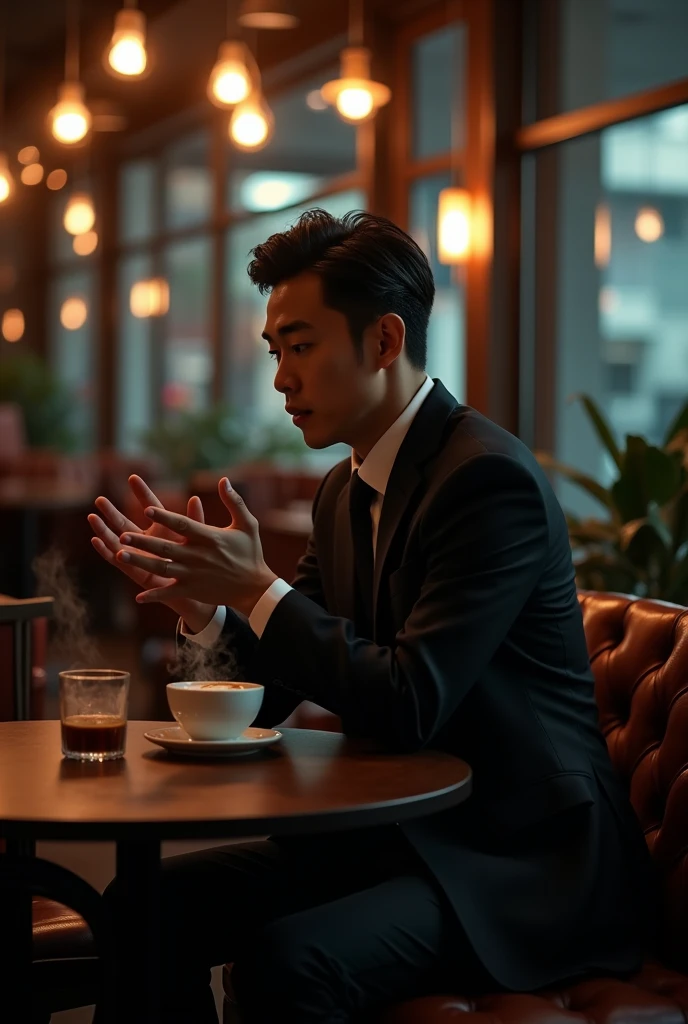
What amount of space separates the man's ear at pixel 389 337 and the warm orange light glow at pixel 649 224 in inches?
177

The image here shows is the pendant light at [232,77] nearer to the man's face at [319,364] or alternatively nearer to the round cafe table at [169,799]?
the man's face at [319,364]

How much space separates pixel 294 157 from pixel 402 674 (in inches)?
343

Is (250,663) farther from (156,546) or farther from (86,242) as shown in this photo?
(86,242)

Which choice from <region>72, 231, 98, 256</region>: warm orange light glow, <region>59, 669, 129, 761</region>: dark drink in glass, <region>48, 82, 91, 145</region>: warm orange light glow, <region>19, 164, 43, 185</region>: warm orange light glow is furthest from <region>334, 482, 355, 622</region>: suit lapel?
<region>19, 164, 43, 185</region>: warm orange light glow

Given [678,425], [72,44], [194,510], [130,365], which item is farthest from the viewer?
[130,365]

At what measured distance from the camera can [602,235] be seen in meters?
6.42

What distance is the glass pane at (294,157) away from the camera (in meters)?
9.21

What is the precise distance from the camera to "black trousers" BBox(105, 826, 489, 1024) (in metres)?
1.51

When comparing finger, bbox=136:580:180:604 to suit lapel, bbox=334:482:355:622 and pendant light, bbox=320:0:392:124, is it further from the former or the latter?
pendant light, bbox=320:0:392:124

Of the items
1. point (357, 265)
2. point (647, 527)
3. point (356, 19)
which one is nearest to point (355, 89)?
point (356, 19)

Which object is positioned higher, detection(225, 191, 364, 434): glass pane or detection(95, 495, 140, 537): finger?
detection(225, 191, 364, 434): glass pane

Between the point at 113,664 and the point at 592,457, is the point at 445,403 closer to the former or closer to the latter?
the point at 592,457

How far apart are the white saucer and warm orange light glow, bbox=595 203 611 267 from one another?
204 inches

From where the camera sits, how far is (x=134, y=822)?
1252 mm
